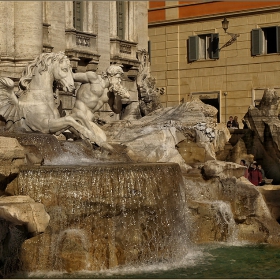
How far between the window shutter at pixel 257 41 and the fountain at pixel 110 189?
44.7 feet

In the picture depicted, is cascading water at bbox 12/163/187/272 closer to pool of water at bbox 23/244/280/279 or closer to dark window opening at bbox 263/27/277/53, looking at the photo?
pool of water at bbox 23/244/280/279

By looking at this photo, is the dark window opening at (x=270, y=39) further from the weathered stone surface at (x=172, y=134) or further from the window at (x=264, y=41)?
the weathered stone surface at (x=172, y=134)

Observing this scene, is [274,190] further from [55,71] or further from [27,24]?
[27,24]

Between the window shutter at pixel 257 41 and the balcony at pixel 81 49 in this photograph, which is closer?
the balcony at pixel 81 49

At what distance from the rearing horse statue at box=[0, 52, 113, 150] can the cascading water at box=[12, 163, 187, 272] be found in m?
3.06

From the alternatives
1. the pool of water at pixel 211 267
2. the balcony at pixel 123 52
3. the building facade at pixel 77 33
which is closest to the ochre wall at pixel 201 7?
the building facade at pixel 77 33

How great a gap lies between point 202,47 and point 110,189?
2276 cm

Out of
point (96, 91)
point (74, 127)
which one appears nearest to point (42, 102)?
point (74, 127)

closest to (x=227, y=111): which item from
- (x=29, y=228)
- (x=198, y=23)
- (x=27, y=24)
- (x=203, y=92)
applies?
(x=203, y=92)

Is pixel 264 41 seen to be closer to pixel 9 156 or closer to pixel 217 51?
pixel 217 51

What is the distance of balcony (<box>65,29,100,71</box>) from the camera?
23375mm

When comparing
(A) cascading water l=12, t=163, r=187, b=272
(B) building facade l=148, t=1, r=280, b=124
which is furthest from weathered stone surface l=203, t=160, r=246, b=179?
(B) building facade l=148, t=1, r=280, b=124

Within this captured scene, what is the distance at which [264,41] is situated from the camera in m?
33.4

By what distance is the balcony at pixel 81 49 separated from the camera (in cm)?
2338
